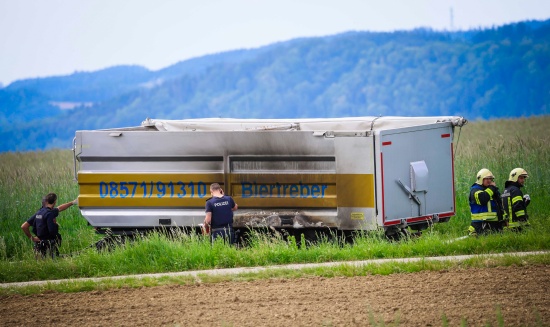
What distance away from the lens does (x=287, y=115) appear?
154m

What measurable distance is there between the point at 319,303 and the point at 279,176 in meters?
4.56

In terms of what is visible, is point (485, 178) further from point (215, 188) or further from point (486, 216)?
point (215, 188)

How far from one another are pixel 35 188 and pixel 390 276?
13256 millimetres

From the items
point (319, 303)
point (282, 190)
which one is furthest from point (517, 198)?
point (319, 303)

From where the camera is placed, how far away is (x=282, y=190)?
1529 centimetres

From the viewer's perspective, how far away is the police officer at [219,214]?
1452 centimetres

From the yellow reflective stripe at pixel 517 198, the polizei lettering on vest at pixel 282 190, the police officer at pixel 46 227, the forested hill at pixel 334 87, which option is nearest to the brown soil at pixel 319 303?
the yellow reflective stripe at pixel 517 198

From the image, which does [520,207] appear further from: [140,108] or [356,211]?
[140,108]

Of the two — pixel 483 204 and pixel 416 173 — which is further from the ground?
pixel 416 173

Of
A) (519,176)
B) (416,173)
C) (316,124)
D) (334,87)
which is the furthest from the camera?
(334,87)

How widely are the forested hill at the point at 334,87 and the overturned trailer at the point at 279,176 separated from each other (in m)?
121

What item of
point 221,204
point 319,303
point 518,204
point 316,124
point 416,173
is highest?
point 316,124

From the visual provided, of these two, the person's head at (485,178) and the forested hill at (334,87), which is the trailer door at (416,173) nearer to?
the person's head at (485,178)

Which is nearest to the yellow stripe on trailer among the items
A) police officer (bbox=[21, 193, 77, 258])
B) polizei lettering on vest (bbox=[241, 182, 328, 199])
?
polizei lettering on vest (bbox=[241, 182, 328, 199])
